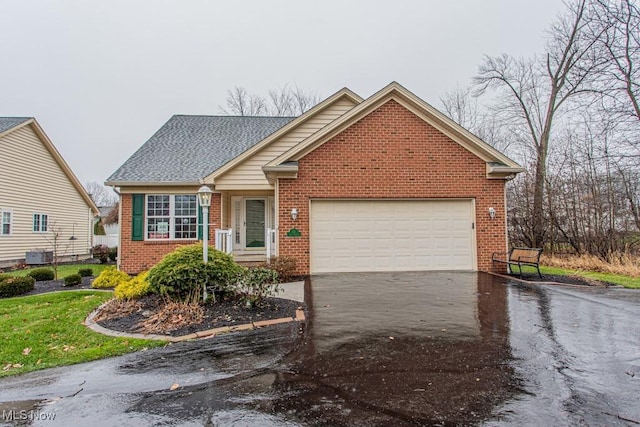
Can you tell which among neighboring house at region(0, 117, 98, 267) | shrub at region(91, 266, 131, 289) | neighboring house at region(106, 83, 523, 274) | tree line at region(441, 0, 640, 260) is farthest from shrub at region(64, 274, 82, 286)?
tree line at region(441, 0, 640, 260)

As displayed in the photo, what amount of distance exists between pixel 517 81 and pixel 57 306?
84.5ft

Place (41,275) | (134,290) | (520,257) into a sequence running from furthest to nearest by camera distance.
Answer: (41,275) → (520,257) → (134,290)

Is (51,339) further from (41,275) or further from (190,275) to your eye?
(41,275)

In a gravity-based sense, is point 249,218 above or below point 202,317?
above

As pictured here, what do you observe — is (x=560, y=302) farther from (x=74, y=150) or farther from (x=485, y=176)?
(x=74, y=150)

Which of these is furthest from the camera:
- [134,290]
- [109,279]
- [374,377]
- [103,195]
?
[103,195]

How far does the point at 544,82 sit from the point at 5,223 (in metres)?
30.4

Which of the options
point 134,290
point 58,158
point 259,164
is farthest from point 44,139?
point 134,290

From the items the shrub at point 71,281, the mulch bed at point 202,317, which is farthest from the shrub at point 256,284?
the shrub at point 71,281

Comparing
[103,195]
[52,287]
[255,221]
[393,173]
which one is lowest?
[52,287]

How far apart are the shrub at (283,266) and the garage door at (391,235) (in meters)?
0.77

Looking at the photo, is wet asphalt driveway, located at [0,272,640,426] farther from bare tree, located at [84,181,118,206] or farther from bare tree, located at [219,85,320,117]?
bare tree, located at [84,181,118,206]

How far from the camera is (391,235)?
36.3 ft

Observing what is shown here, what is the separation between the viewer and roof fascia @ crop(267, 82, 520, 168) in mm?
10820
